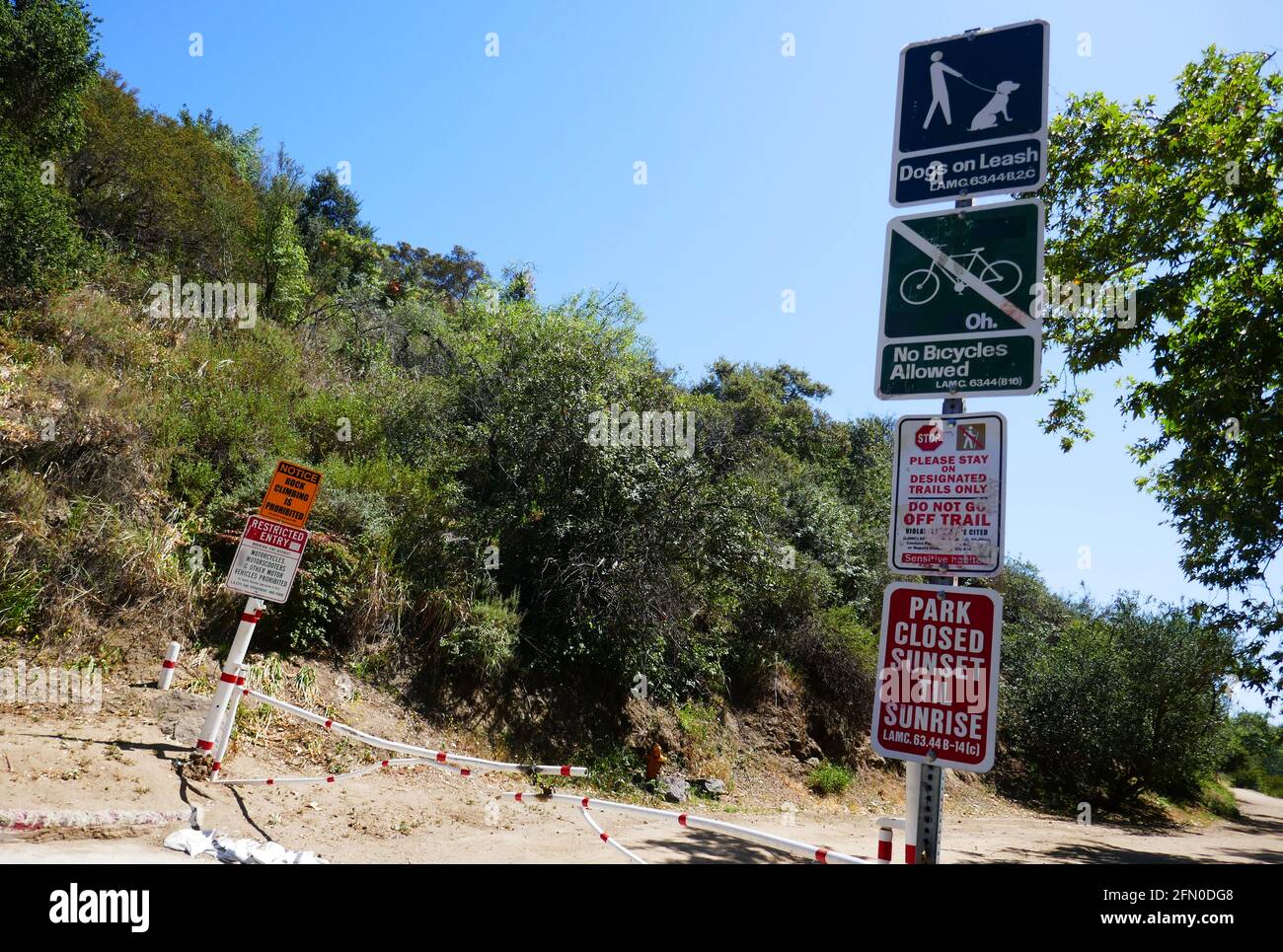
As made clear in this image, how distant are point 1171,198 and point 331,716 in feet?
41.7

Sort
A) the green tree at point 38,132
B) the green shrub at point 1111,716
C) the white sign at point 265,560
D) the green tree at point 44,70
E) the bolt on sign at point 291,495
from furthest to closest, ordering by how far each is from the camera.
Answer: the green shrub at point 1111,716, the green tree at point 44,70, the green tree at point 38,132, the bolt on sign at point 291,495, the white sign at point 265,560

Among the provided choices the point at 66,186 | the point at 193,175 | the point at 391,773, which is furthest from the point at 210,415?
the point at 193,175

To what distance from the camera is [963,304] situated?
3111mm

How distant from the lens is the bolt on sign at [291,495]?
25.1 feet

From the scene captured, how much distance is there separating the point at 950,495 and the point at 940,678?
648 mm

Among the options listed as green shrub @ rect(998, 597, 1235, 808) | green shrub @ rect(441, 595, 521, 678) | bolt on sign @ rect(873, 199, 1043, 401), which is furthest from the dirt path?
green shrub @ rect(998, 597, 1235, 808)

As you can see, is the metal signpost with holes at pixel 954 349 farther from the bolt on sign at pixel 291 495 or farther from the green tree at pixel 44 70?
the green tree at pixel 44 70

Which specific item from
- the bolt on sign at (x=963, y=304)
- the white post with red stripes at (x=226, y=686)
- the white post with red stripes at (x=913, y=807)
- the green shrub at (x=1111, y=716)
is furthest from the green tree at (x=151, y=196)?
the green shrub at (x=1111, y=716)

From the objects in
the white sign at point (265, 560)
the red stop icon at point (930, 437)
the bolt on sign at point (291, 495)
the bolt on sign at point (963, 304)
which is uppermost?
the bolt on sign at point (963, 304)

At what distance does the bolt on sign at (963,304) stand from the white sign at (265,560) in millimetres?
6185

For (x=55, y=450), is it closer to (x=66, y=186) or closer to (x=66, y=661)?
(x=66, y=661)

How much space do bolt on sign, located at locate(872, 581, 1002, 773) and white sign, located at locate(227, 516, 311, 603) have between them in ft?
20.5

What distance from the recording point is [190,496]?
10.4m

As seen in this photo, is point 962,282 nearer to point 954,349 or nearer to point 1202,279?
point 954,349
